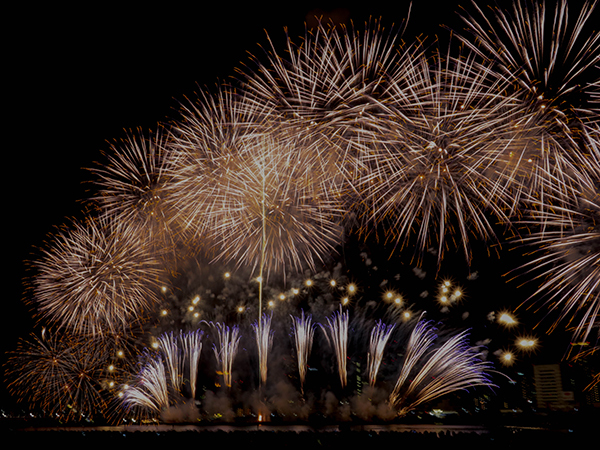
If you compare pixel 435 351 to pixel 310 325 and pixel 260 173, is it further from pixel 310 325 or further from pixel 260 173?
pixel 260 173

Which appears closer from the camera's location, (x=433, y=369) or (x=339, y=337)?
(x=433, y=369)

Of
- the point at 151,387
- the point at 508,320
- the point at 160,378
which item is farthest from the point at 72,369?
the point at 508,320

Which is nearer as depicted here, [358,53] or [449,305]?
[358,53]

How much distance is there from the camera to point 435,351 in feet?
59.9

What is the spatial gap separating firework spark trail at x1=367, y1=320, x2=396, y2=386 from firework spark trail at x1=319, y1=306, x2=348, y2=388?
1.07 meters

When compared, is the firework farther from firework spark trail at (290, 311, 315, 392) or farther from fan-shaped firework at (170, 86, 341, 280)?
fan-shaped firework at (170, 86, 341, 280)

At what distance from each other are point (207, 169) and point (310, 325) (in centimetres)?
977

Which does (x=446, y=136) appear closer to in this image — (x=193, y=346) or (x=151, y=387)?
(x=193, y=346)

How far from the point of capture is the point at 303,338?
2141cm

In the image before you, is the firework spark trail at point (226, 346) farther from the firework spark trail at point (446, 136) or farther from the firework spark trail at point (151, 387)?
the firework spark trail at point (446, 136)

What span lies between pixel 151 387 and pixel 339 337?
9764 millimetres

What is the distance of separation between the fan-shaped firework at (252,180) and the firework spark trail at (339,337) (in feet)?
16.4

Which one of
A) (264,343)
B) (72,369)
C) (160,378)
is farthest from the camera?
(160,378)

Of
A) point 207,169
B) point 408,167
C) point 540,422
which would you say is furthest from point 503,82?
point 540,422
